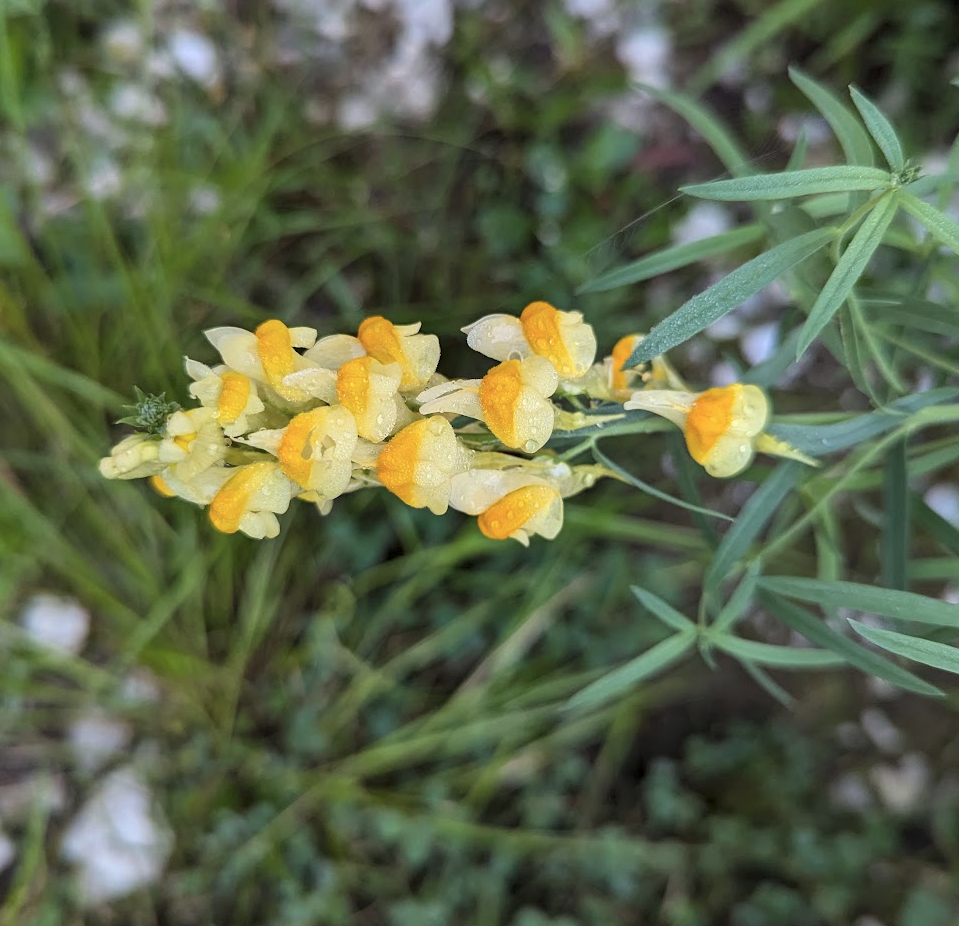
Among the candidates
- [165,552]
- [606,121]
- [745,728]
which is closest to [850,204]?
[606,121]

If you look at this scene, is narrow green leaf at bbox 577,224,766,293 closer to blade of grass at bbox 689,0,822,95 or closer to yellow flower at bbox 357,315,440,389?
yellow flower at bbox 357,315,440,389

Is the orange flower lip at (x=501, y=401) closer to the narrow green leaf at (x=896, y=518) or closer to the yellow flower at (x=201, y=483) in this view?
the yellow flower at (x=201, y=483)

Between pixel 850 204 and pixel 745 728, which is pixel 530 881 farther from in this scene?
pixel 850 204

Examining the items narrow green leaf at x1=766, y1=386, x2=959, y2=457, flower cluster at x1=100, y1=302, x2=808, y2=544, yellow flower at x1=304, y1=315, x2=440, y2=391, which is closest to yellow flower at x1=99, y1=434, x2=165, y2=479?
flower cluster at x1=100, y1=302, x2=808, y2=544

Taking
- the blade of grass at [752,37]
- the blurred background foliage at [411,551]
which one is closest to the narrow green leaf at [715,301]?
the blurred background foliage at [411,551]

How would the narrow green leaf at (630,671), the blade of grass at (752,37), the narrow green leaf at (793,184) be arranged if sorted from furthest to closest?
1. the blade of grass at (752,37)
2. the narrow green leaf at (630,671)
3. the narrow green leaf at (793,184)

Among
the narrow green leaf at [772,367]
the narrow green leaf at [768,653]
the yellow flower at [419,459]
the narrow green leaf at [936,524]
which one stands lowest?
the narrow green leaf at [768,653]
